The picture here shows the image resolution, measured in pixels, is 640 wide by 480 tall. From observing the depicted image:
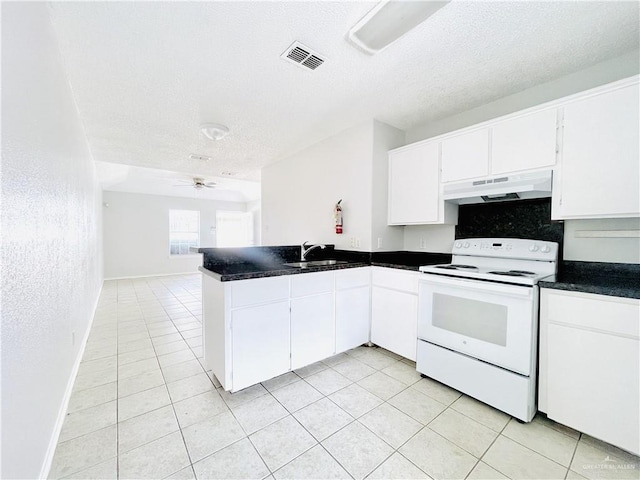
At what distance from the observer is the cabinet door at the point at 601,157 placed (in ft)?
5.38

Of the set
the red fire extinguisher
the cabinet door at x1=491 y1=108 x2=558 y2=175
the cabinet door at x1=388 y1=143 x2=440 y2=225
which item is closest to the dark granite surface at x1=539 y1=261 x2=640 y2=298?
the cabinet door at x1=491 y1=108 x2=558 y2=175

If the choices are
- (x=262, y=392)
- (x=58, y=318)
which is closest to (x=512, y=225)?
(x=262, y=392)

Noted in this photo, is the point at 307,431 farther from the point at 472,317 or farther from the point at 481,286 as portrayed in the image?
the point at 481,286

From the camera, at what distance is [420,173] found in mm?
2725

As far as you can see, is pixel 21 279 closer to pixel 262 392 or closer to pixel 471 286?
pixel 262 392

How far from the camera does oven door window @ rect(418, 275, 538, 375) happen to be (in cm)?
173

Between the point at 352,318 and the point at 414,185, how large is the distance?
155 centimetres

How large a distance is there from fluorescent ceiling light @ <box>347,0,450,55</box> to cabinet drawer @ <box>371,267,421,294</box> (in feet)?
5.95

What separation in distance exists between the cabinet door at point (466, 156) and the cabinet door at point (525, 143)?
69mm

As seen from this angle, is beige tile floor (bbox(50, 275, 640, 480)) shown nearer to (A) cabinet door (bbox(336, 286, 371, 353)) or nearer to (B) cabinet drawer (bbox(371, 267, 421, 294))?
(A) cabinet door (bbox(336, 286, 371, 353))

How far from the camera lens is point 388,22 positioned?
1548 mm

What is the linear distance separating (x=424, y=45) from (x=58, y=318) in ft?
10.1

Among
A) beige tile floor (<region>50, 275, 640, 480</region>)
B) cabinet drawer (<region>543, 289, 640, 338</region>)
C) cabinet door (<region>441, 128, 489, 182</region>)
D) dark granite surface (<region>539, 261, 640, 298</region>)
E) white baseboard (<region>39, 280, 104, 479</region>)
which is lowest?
beige tile floor (<region>50, 275, 640, 480</region>)

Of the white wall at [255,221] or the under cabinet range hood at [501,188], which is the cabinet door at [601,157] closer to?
the under cabinet range hood at [501,188]
